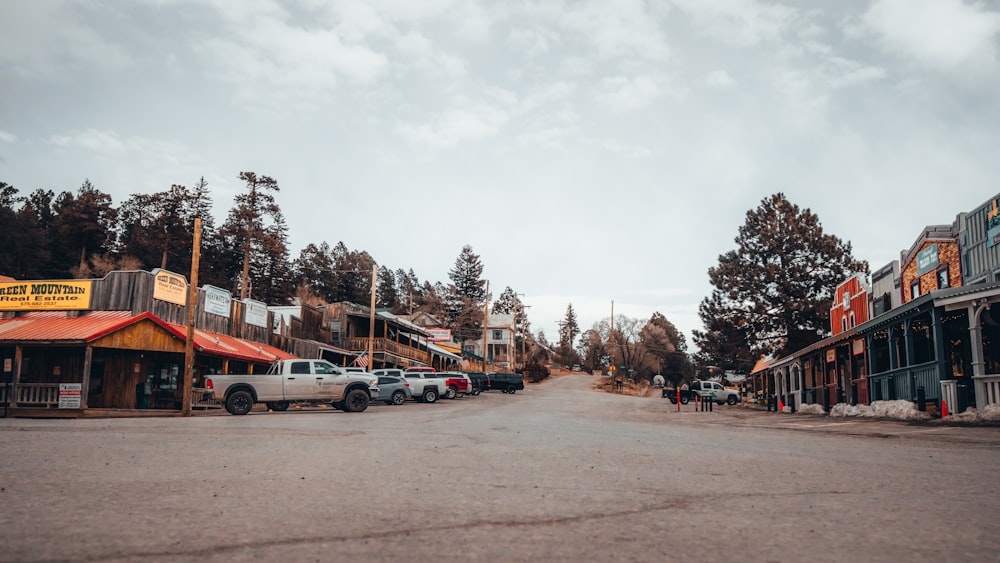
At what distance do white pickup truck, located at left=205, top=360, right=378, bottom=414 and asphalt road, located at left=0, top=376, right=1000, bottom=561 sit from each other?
46.9ft

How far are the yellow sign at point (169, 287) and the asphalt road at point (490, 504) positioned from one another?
20954mm

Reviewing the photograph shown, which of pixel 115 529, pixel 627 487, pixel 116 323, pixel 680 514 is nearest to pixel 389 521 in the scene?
pixel 115 529

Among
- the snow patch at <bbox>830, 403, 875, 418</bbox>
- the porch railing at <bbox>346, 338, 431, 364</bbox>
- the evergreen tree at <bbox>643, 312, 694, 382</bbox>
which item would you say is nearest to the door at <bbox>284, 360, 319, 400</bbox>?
the snow patch at <bbox>830, 403, 875, 418</bbox>

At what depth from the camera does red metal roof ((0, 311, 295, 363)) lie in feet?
85.3

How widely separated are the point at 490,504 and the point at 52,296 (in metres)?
31.3

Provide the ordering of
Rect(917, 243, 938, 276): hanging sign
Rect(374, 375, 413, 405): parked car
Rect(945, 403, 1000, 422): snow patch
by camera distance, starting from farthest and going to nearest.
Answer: Rect(374, 375, 413, 405): parked car
Rect(917, 243, 938, 276): hanging sign
Rect(945, 403, 1000, 422): snow patch

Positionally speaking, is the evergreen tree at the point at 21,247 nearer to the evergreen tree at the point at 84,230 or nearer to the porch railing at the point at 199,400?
the evergreen tree at the point at 84,230

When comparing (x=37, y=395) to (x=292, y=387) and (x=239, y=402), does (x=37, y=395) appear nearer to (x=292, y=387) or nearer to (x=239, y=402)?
(x=239, y=402)

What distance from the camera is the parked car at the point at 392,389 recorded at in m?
36.8

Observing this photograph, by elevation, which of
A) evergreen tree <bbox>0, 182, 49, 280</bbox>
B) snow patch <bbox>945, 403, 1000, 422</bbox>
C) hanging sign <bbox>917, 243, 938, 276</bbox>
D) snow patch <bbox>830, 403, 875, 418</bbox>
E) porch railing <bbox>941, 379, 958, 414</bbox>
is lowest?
snow patch <bbox>830, 403, 875, 418</bbox>

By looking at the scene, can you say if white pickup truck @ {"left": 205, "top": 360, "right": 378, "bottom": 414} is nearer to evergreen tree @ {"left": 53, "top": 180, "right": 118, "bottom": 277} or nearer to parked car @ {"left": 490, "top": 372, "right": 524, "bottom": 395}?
parked car @ {"left": 490, "top": 372, "right": 524, "bottom": 395}

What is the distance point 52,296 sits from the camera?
100 ft

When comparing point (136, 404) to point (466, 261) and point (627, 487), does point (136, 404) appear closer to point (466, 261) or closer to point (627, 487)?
point (627, 487)

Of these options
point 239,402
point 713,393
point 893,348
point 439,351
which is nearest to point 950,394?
point 893,348
